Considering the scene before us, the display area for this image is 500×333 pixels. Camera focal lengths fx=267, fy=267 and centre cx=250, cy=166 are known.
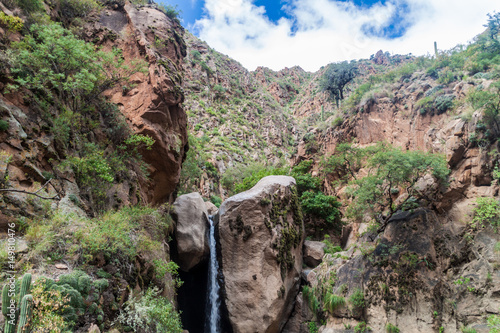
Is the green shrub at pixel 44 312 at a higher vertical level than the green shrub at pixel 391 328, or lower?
higher

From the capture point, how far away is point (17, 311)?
4691 mm

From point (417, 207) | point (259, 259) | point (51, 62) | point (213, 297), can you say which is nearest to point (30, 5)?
point (51, 62)

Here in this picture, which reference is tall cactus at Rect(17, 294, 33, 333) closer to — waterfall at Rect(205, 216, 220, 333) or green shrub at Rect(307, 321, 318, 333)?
waterfall at Rect(205, 216, 220, 333)

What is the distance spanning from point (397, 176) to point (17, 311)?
1625 centimetres

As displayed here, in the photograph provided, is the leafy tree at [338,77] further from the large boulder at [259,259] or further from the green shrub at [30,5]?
the green shrub at [30,5]

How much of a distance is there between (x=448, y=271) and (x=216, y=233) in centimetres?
Answer: 1249

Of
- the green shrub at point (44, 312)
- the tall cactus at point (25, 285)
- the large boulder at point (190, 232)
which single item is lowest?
the green shrub at point (44, 312)

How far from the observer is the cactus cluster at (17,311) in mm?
4449

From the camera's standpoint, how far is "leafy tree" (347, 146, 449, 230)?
1448 centimetres

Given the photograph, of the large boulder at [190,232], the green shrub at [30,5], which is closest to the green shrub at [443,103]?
the large boulder at [190,232]

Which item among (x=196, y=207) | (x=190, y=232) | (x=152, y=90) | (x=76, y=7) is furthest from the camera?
(x=196, y=207)

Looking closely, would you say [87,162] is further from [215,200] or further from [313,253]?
[215,200]

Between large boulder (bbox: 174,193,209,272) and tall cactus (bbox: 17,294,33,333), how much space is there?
38.3ft

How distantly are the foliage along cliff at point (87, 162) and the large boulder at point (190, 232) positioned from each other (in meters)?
1.45
